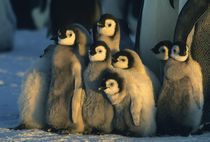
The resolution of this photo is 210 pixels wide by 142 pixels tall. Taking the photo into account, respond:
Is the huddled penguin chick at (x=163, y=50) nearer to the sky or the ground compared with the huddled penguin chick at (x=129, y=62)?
nearer to the sky

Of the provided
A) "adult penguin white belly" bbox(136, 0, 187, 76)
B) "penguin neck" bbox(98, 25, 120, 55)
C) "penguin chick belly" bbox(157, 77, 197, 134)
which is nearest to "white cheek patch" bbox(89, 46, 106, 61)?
"penguin neck" bbox(98, 25, 120, 55)

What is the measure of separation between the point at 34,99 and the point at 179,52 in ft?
3.71

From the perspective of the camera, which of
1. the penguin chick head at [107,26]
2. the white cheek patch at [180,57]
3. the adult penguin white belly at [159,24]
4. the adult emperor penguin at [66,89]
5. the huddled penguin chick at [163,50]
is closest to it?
the white cheek patch at [180,57]

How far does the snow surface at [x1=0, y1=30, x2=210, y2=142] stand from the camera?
335cm

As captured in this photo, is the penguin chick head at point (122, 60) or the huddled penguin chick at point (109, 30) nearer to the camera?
the penguin chick head at point (122, 60)

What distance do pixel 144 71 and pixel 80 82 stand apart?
475 millimetres

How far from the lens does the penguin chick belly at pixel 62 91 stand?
362cm

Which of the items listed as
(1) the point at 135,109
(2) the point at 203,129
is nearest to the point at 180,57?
(1) the point at 135,109

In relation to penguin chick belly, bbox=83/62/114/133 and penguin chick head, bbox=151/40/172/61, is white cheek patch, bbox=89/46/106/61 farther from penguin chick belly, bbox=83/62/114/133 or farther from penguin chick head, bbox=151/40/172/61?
penguin chick head, bbox=151/40/172/61

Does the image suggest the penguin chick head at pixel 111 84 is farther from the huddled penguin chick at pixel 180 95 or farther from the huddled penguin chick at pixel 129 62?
the huddled penguin chick at pixel 180 95

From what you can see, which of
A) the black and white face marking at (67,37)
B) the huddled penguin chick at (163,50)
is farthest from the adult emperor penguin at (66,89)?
the huddled penguin chick at (163,50)

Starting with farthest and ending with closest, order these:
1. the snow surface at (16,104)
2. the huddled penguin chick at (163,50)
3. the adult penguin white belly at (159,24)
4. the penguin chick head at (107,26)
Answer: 1. the adult penguin white belly at (159,24)
2. the penguin chick head at (107,26)
3. the huddled penguin chick at (163,50)
4. the snow surface at (16,104)

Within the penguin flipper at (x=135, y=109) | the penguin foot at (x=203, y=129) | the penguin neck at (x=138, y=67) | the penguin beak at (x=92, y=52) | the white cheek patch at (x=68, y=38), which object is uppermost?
the white cheek patch at (x=68, y=38)

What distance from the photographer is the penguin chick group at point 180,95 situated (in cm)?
342
